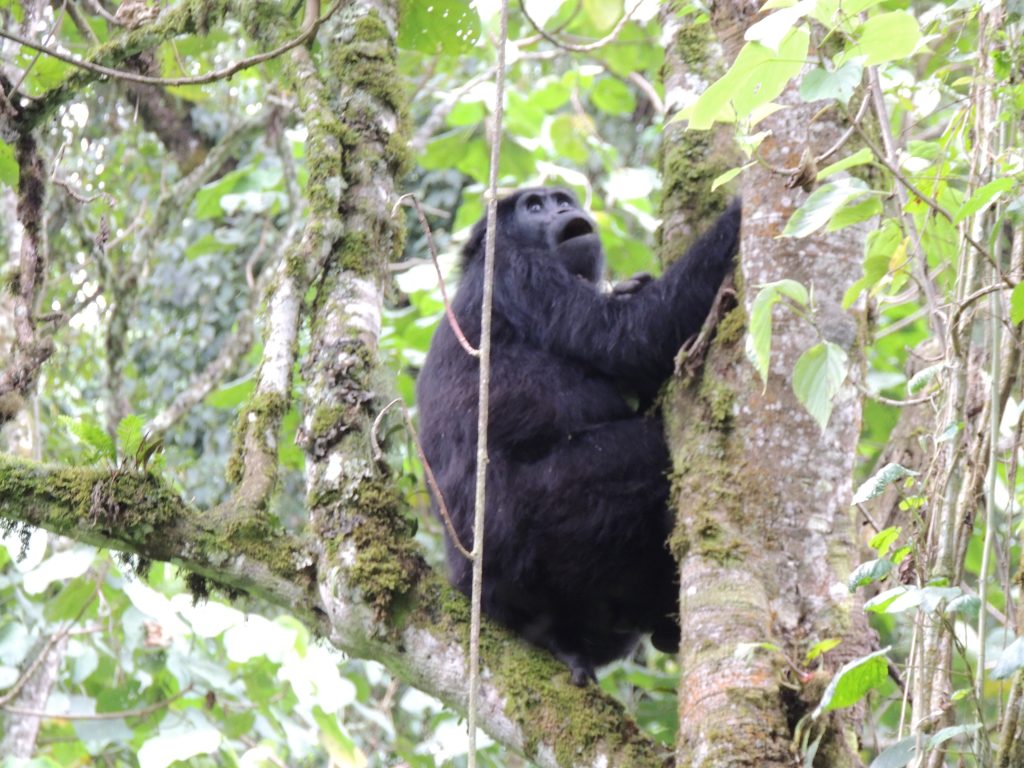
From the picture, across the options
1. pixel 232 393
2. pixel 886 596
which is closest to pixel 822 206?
pixel 886 596

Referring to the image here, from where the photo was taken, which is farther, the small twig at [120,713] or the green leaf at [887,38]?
the small twig at [120,713]

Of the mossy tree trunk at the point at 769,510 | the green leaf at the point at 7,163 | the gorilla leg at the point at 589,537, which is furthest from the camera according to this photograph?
the gorilla leg at the point at 589,537

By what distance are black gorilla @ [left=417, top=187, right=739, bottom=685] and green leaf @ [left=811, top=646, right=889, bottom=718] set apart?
122 cm

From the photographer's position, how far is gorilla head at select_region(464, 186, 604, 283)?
501cm

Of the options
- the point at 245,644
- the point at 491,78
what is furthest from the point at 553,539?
the point at 491,78

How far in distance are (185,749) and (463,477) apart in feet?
4.73

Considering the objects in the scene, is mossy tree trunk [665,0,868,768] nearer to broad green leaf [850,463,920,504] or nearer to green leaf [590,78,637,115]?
broad green leaf [850,463,920,504]

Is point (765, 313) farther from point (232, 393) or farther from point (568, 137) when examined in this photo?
point (568, 137)

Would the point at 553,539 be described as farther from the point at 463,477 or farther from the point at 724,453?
the point at 724,453

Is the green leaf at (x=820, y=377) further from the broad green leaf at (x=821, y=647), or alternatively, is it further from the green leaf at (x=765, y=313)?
the broad green leaf at (x=821, y=647)

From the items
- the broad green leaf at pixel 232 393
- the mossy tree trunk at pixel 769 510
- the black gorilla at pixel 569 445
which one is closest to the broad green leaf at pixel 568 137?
the broad green leaf at pixel 232 393

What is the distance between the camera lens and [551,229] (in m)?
5.12

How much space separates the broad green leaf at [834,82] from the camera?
7.36ft

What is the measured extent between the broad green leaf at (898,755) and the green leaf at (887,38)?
1380mm
